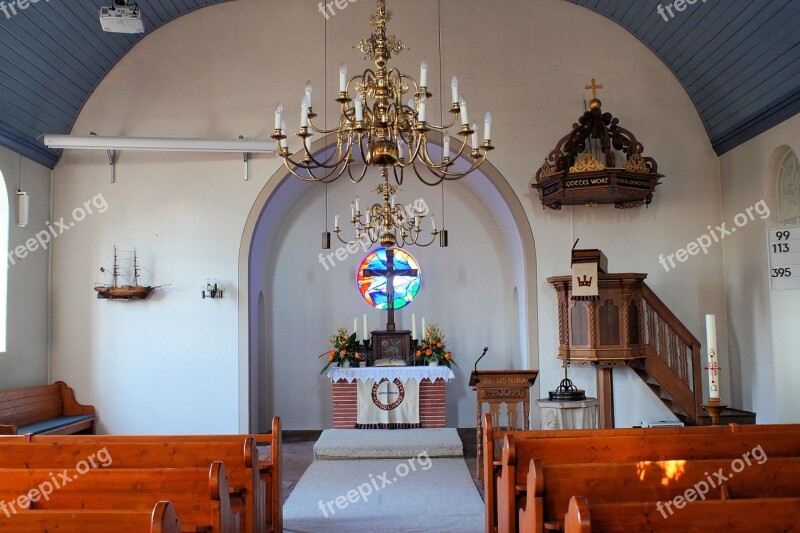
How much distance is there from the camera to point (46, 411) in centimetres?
853

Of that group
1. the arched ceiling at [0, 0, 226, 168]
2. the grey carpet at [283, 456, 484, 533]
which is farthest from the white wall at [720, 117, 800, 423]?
the arched ceiling at [0, 0, 226, 168]

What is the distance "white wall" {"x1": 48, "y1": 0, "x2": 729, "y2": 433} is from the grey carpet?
6.49ft

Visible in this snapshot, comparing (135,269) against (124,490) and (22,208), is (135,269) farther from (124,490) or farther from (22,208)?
(124,490)

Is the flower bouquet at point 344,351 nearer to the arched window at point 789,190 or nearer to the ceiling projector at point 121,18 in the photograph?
the ceiling projector at point 121,18

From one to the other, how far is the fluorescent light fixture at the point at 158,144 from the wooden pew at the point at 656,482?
19.7ft

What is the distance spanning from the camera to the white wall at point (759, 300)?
300 inches

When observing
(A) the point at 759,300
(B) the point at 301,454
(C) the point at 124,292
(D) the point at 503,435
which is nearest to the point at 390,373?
(B) the point at 301,454

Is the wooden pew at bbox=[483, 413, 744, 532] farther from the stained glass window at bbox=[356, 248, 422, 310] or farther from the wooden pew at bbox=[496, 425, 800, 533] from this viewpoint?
the stained glass window at bbox=[356, 248, 422, 310]

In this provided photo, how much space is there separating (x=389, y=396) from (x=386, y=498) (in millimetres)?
3044

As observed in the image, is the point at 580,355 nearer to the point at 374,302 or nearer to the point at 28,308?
the point at 374,302

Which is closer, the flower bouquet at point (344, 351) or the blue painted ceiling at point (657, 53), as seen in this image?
the blue painted ceiling at point (657, 53)

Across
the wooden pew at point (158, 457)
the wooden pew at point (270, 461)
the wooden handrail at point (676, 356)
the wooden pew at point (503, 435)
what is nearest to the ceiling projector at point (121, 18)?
the wooden pew at point (270, 461)

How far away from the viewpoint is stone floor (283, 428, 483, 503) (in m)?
7.50

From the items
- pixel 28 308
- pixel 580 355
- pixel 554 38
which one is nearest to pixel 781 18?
pixel 554 38
